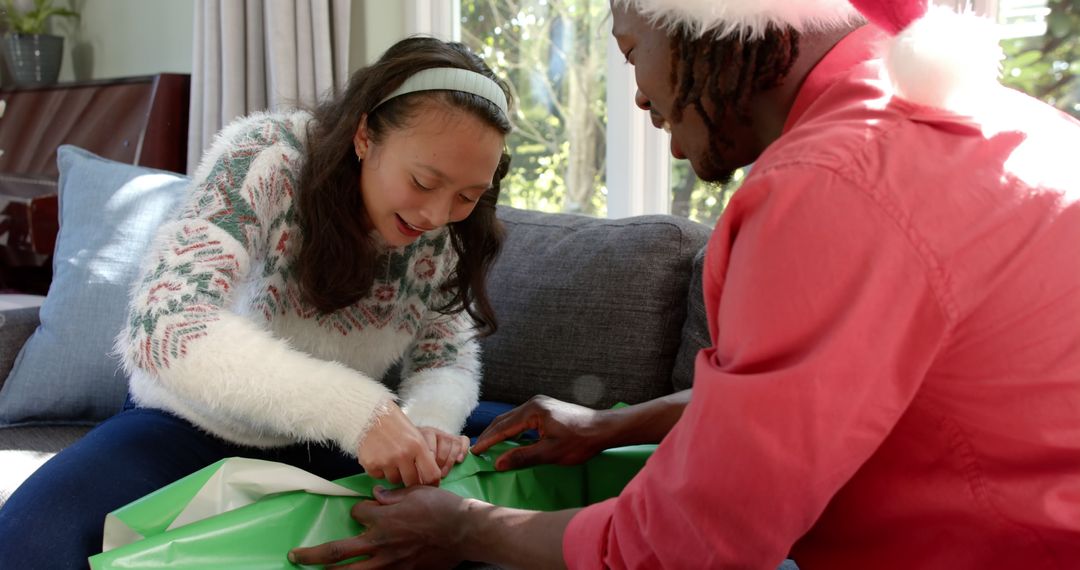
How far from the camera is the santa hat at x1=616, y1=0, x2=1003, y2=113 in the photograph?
0.82 m

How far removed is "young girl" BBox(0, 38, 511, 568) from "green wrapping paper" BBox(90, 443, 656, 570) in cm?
7

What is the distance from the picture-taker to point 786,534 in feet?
2.70

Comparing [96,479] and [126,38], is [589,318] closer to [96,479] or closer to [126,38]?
[96,479]

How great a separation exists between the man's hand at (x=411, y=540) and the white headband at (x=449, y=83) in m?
0.63

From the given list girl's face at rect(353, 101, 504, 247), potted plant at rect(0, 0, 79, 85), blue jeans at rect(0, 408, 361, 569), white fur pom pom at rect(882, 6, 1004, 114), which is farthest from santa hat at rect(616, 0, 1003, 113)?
potted plant at rect(0, 0, 79, 85)

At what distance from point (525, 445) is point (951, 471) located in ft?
2.30

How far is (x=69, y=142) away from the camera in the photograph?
10.8 feet

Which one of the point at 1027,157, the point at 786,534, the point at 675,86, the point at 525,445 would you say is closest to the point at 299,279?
the point at 525,445

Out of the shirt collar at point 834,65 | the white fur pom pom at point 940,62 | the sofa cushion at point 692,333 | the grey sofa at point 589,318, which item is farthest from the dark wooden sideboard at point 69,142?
the white fur pom pom at point 940,62

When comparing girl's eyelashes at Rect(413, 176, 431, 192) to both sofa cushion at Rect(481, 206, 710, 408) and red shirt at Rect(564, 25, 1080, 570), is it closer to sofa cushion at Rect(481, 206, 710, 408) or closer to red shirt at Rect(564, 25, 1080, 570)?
sofa cushion at Rect(481, 206, 710, 408)

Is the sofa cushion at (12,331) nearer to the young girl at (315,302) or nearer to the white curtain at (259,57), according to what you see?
the young girl at (315,302)

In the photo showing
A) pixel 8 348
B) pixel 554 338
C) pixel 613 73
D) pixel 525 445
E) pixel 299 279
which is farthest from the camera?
pixel 613 73

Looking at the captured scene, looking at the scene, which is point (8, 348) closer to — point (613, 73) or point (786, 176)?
point (613, 73)

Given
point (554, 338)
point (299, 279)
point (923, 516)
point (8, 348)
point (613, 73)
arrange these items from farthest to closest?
1. point (613, 73)
2. point (8, 348)
3. point (554, 338)
4. point (299, 279)
5. point (923, 516)
